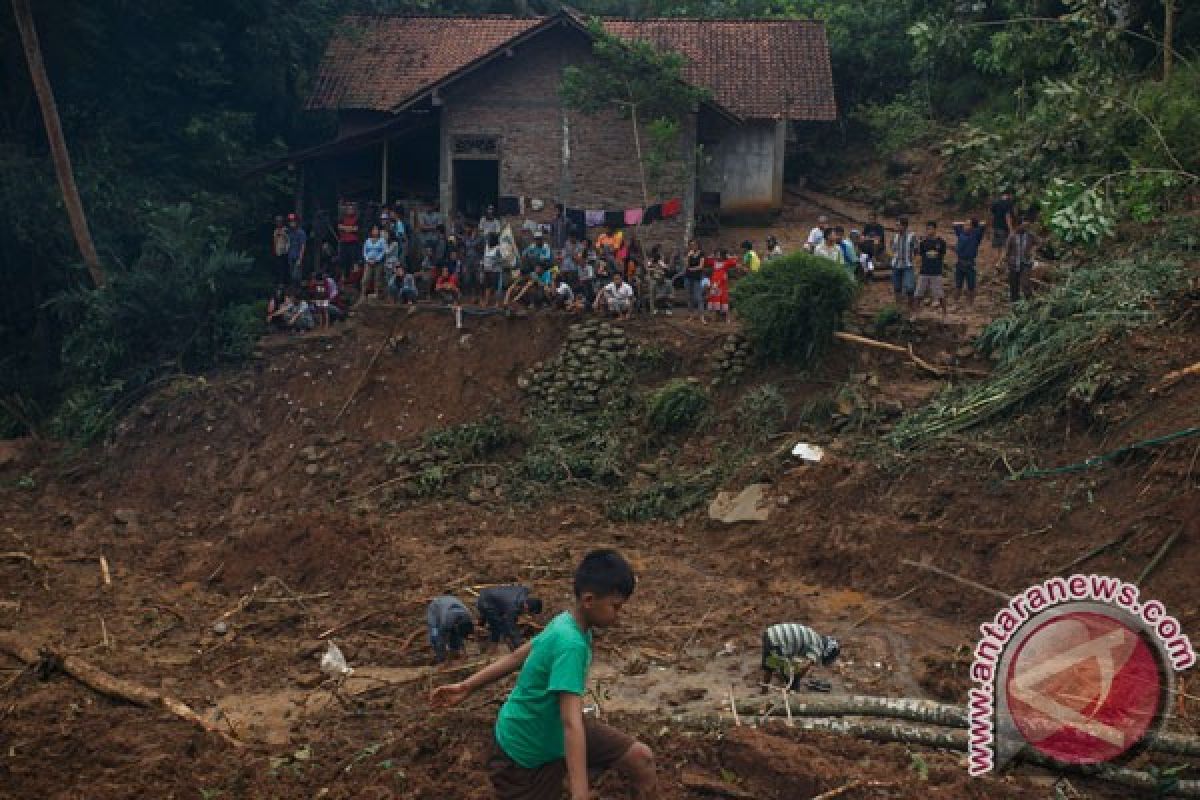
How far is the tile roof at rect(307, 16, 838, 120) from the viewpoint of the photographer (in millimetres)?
24078

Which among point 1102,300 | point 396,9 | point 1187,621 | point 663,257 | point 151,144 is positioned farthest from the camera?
point 396,9

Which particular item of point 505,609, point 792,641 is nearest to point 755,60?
point 505,609

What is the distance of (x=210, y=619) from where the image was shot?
13.0 metres

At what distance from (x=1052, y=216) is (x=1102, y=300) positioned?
192 cm

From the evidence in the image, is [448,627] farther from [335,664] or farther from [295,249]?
[295,249]

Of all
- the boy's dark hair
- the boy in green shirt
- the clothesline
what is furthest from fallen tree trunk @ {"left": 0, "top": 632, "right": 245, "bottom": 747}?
the clothesline

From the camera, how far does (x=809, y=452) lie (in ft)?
49.4

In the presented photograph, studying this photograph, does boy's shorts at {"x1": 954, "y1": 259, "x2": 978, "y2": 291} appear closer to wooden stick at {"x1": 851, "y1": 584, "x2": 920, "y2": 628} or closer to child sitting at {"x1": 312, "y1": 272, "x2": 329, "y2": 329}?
wooden stick at {"x1": 851, "y1": 584, "x2": 920, "y2": 628}

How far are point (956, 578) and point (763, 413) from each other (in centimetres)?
462

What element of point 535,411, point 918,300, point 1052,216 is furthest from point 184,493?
point 1052,216

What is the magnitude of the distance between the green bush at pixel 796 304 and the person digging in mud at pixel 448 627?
24.0 feet

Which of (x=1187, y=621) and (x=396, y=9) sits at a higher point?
(x=396, y=9)

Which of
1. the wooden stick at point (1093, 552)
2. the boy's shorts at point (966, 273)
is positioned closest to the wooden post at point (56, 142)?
the boy's shorts at point (966, 273)

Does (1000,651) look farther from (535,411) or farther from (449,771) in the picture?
(535,411)
